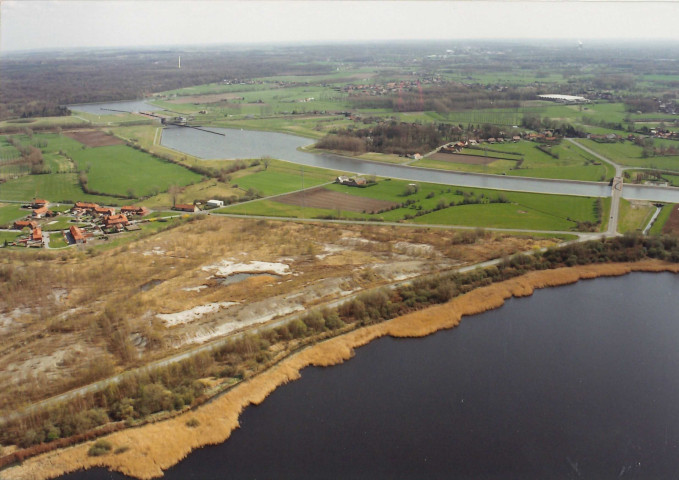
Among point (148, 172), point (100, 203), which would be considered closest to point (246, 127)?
point (148, 172)

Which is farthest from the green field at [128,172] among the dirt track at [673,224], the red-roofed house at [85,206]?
the dirt track at [673,224]

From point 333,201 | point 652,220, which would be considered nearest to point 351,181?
point 333,201

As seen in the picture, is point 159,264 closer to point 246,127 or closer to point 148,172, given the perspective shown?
point 148,172

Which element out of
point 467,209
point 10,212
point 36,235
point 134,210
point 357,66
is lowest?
point 36,235

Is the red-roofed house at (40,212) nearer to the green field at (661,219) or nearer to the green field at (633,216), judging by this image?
the green field at (633,216)

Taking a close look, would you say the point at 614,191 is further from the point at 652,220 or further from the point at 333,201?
the point at 333,201

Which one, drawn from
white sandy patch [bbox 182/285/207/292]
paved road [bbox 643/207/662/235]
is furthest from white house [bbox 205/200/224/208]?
paved road [bbox 643/207/662/235]

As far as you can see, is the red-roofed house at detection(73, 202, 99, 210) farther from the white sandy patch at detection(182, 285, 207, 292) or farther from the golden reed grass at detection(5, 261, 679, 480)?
the golden reed grass at detection(5, 261, 679, 480)
